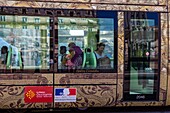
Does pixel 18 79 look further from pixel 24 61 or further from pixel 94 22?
pixel 94 22

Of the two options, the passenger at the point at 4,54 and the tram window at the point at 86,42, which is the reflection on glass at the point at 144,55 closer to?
the tram window at the point at 86,42

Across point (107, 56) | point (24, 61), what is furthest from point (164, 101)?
point (24, 61)

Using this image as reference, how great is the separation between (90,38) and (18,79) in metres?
1.50

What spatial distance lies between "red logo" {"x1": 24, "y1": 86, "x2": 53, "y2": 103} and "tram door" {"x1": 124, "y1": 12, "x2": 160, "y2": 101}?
56.4 inches

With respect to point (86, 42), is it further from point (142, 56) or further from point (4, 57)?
point (4, 57)

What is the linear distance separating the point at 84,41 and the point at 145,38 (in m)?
1.17

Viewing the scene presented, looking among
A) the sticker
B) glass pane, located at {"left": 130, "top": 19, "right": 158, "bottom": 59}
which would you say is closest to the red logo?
the sticker

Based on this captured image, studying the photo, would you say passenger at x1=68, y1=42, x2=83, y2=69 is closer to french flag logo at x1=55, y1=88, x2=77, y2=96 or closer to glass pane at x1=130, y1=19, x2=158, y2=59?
french flag logo at x1=55, y1=88, x2=77, y2=96

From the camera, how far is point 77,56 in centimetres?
647

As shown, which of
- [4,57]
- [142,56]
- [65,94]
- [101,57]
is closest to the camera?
[4,57]

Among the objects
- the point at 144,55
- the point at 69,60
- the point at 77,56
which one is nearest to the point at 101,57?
the point at 77,56

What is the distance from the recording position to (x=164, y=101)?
678 centimetres

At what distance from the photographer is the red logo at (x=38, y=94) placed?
6.28 metres

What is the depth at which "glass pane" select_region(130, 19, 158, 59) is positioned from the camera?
6629 millimetres
